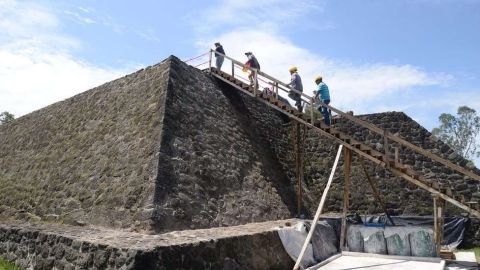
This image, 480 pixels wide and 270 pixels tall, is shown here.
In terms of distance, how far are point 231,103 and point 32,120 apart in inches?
323

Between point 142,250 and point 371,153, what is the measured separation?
560 centimetres

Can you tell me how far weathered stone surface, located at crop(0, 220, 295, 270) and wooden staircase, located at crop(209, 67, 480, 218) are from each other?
2.81 metres

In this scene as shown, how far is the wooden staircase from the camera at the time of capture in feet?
25.3

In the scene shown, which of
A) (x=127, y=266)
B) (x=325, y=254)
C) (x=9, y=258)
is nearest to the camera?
(x=127, y=266)

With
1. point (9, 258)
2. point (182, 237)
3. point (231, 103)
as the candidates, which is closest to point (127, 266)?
point (182, 237)

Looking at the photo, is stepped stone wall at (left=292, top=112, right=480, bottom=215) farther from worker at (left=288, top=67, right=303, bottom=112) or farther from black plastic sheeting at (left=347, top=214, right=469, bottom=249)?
worker at (left=288, top=67, right=303, bottom=112)

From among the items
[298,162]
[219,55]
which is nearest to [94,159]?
[219,55]

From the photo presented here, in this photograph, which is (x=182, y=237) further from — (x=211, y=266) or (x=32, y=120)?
(x=32, y=120)

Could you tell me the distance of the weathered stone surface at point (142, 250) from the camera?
205 inches

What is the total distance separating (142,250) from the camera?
16.5 ft

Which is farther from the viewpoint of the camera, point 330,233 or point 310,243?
point 330,233

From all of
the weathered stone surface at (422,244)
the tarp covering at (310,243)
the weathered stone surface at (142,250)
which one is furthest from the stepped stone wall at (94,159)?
the weathered stone surface at (422,244)

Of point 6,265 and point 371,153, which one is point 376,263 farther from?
point 6,265

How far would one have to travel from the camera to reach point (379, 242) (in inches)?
341
